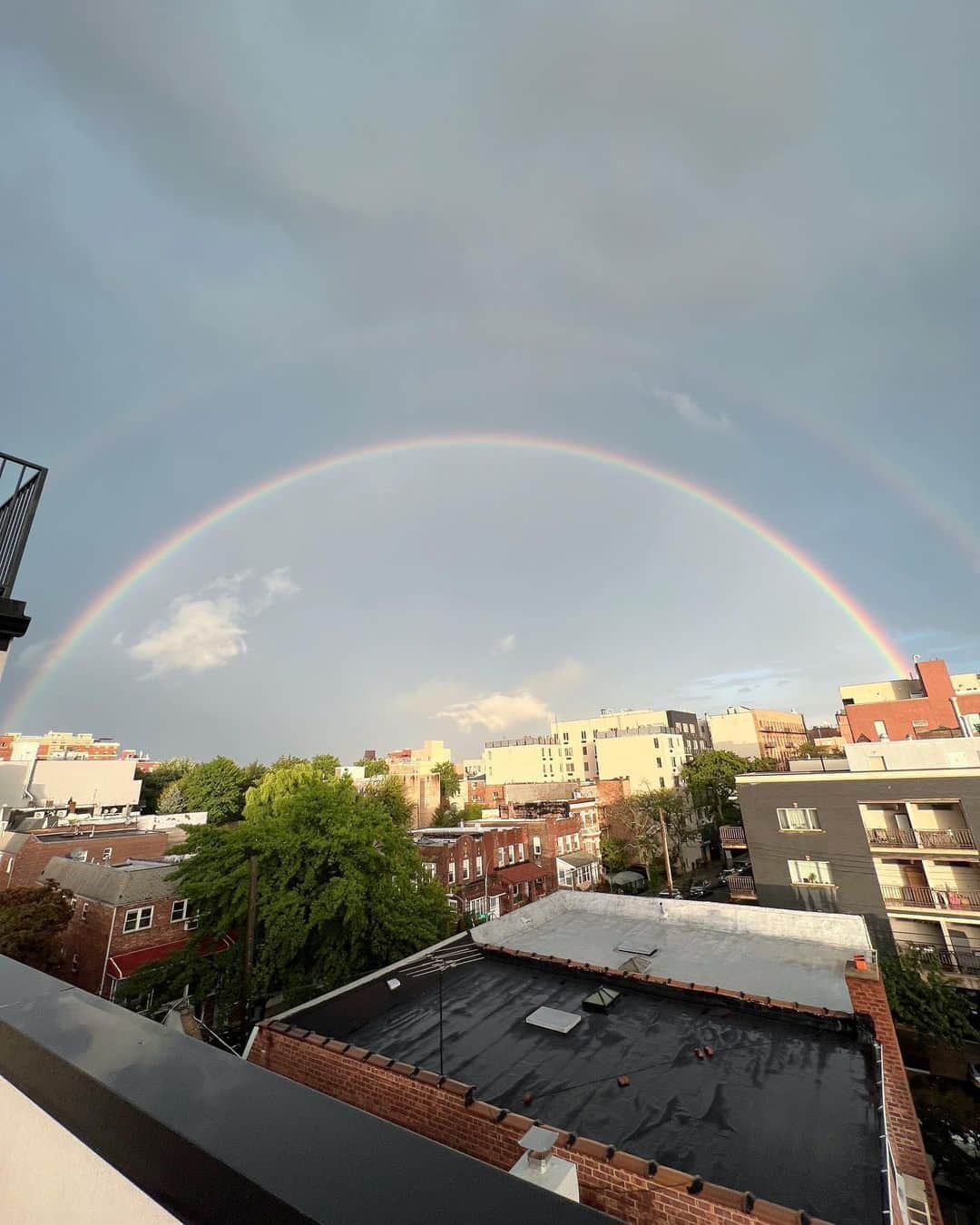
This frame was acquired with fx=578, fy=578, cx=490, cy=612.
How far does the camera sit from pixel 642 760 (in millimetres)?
85000

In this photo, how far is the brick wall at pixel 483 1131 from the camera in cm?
617

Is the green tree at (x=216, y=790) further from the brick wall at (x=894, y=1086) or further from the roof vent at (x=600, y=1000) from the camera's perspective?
the brick wall at (x=894, y=1086)

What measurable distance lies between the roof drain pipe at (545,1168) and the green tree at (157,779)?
83.1 metres

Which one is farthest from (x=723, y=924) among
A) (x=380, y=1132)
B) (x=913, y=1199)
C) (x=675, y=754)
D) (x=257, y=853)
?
(x=675, y=754)

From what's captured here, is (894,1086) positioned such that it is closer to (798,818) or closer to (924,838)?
(924,838)

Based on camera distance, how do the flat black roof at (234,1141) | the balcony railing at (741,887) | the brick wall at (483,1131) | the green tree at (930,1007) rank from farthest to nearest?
the balcony railing at (741,887), the green tree at (930,1007), the brick wall at (483,1131), the flat black roof at (234,1141)

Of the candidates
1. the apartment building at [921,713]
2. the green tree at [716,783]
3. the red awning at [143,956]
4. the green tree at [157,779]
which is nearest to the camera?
the red awning at [143,956]

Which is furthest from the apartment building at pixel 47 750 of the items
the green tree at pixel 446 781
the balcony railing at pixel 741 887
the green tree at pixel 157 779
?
the balcony railing at pixel 741 887

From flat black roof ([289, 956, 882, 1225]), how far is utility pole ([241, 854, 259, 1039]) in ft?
21.7

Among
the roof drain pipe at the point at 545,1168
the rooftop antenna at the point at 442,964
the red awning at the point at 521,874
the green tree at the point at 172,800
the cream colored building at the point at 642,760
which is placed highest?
the cream colored building at the point at 642,760

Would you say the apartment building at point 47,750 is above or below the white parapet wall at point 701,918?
above

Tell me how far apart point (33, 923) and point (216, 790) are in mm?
47972

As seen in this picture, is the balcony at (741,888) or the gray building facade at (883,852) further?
the balcony at (741,888)

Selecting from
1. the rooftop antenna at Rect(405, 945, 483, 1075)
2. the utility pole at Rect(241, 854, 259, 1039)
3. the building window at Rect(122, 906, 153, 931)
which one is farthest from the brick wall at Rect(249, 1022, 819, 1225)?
the building window at Rect(122, 906, 153, 931)
